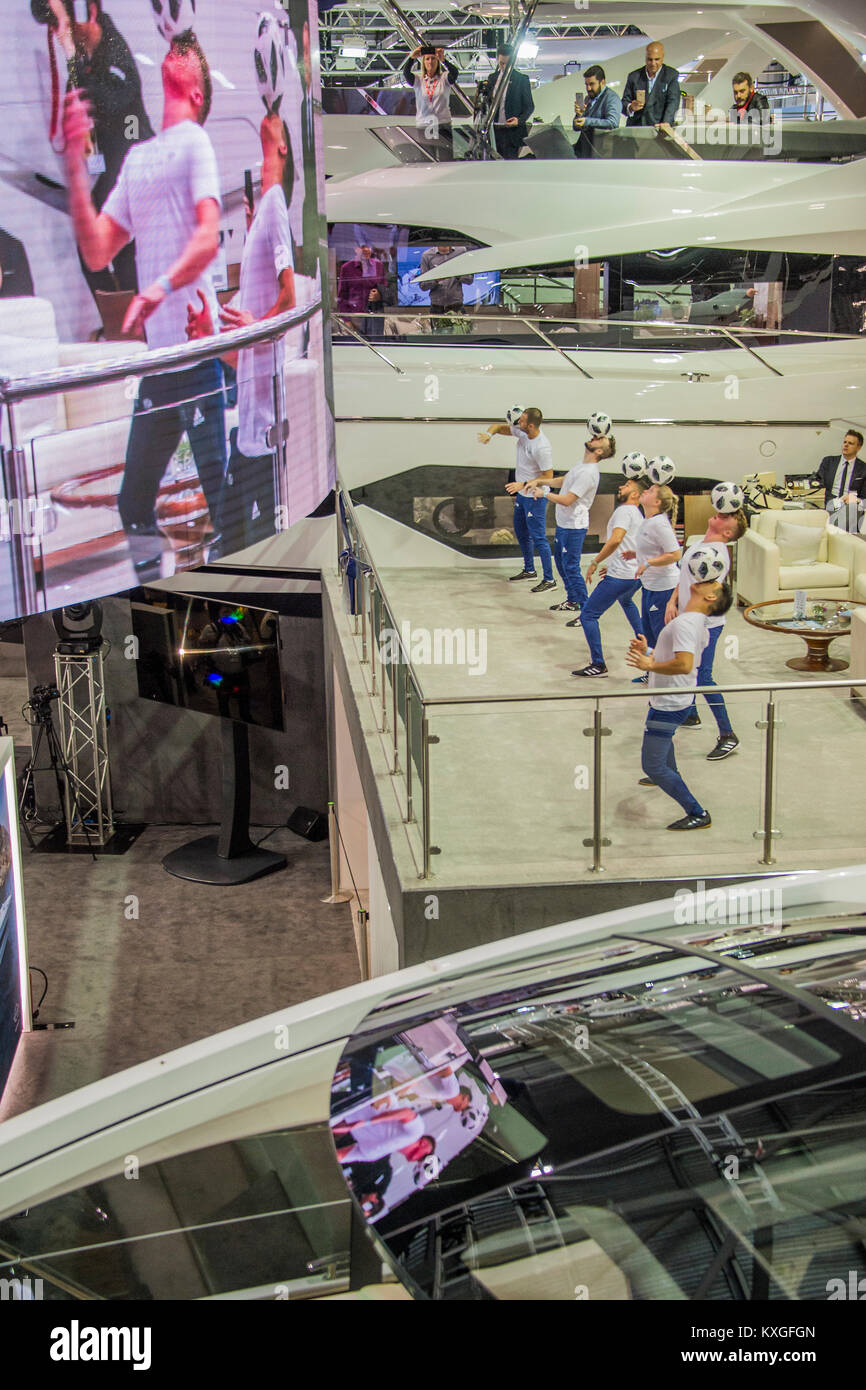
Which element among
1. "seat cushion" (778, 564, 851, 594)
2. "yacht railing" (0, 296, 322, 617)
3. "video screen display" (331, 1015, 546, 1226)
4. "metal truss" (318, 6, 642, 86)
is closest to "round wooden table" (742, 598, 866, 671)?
"seat cushion" (778, 564, 851, 594)

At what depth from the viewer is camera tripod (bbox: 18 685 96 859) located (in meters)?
12.4

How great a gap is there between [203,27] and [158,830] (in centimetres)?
908

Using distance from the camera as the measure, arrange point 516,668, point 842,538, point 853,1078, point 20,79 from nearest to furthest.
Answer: point 853,1078, point 20,79, point 516,668, point 842,538

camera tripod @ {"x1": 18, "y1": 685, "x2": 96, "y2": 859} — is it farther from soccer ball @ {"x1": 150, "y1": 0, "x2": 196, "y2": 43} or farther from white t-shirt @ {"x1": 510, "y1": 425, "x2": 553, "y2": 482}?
soccer ball @ {"x1": 150, "y1": 0, "x2": 196, "y2": 43}

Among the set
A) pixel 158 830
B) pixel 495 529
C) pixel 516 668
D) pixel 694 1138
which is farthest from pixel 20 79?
pixel 158 830

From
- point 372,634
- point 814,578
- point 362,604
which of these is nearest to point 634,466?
point 372,634

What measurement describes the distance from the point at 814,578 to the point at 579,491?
2160 millimetres

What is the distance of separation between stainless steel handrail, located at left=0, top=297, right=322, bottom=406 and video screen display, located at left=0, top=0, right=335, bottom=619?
0.07 feet

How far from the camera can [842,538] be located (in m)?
10.1

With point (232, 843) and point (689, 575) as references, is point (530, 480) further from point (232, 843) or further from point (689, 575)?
point (232, 843)

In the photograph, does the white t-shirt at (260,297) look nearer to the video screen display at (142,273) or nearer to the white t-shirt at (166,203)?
the video screen display at (142,273)

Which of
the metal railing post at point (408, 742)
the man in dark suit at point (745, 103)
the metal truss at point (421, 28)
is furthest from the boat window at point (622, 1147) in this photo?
the metal truss at point (421, 28)

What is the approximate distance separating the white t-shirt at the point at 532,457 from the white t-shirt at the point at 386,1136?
8242 millimetres
